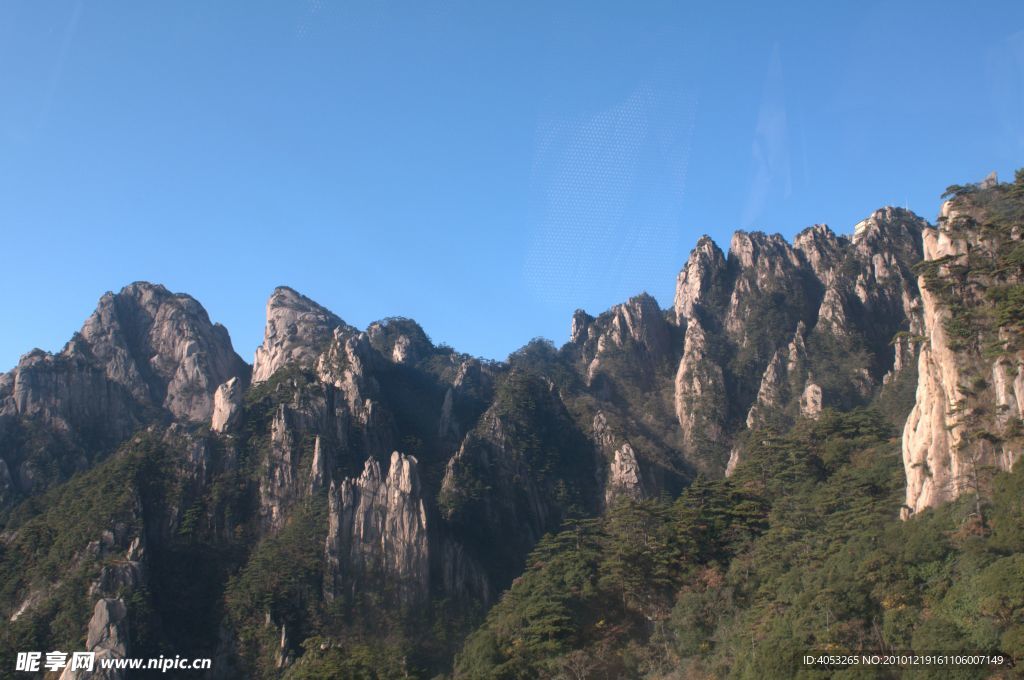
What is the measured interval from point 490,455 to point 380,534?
1743cm

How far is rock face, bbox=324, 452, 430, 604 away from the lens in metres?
61.9

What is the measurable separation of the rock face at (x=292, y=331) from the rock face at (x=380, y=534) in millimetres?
24303

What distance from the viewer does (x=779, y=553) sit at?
46.9 metres

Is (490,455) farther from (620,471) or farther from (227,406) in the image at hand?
(227,406)

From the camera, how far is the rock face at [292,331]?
9212cm

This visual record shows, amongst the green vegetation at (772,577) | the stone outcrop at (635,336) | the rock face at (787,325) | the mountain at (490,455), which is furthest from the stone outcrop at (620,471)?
the stone outcrop at (635,336)

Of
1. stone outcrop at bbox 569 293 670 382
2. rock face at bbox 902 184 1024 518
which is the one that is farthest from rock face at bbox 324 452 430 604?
stone outcrop at bbox 569 293 670 382

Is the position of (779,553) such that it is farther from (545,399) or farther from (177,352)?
(177,352)

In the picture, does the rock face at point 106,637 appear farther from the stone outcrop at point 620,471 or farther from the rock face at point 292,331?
the stone outcrop at point 620,471

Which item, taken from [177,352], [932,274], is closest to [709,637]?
[932,274]

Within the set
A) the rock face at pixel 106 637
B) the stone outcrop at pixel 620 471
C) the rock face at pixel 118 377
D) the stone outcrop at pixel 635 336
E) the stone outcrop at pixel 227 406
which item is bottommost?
the rock face at pixel 106 637

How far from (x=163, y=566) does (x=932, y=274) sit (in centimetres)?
4765

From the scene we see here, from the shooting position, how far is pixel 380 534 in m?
63.9

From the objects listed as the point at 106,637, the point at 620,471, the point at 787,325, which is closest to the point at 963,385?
the point at 620,471
